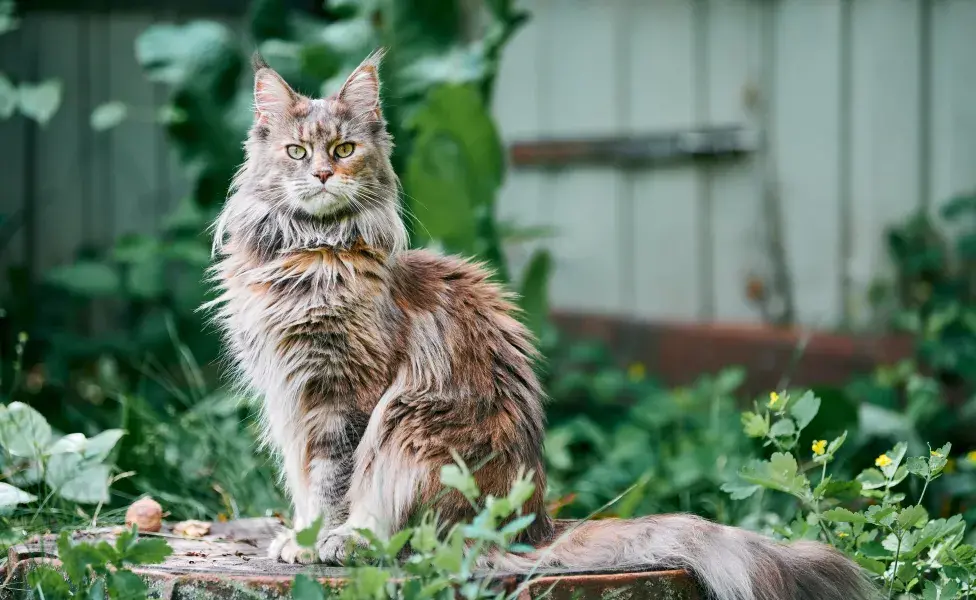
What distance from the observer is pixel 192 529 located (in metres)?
2.70

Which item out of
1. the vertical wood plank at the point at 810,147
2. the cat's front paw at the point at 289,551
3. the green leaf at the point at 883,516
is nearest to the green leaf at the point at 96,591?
the cat's front paw at the point at 289,551

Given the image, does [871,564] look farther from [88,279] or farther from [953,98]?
[88,279]

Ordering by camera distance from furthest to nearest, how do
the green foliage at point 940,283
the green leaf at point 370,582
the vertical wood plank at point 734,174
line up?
1. the vertical wood plank at point 734,174
2. the green foliage at point 940,283
3. the green leaf at point 370,582

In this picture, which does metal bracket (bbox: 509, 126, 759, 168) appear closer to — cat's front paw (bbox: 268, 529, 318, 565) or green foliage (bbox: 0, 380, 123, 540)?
green foliage (bbox: 0, 380, 123, 540)

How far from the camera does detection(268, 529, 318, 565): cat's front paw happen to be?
226 cm

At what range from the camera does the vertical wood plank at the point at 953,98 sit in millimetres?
4477

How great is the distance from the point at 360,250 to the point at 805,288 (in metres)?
3.05

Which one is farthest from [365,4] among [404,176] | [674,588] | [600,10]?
[674,588]

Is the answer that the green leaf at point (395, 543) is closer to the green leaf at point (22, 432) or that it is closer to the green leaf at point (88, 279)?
the green leaf at point (22, 432)

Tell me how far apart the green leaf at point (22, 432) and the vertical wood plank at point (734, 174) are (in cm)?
341

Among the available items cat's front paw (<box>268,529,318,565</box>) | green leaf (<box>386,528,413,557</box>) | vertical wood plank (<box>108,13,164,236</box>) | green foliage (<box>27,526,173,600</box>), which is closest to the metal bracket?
vertical wood plank (<box>108,13,164,236</box>)

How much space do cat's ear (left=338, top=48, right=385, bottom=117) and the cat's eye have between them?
12 cm

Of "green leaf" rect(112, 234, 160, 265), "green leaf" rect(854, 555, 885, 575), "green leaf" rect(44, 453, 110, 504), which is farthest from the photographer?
"green leaf" rect(112, 234, 160, 265)

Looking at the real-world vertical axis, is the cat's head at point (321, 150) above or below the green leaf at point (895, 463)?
above
